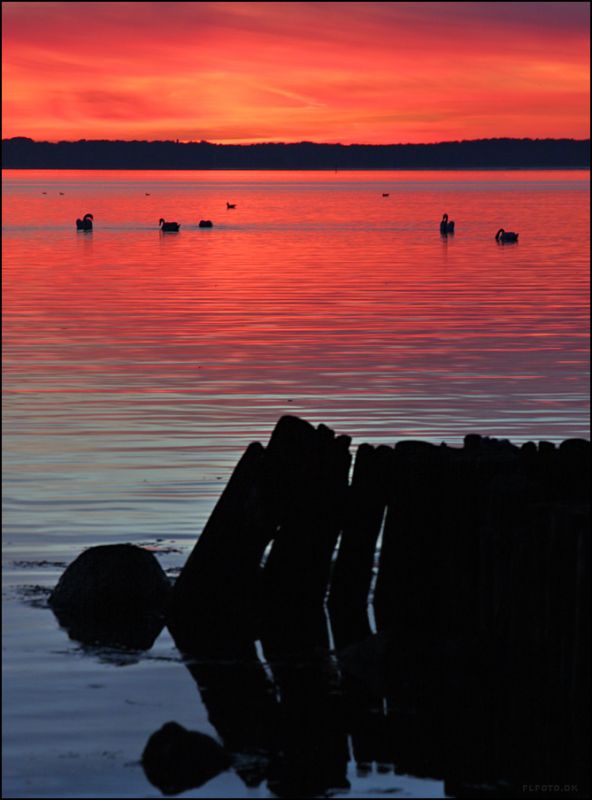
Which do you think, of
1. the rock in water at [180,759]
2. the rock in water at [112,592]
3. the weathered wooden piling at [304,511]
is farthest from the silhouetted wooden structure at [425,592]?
the rock in water at [180,759]

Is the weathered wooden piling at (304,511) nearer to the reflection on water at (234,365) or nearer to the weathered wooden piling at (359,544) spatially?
the weathered wooden piling at (359,544)

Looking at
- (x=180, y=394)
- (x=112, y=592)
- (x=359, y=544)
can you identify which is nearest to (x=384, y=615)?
(x=359, y=544)

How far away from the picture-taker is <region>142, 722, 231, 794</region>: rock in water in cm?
1041

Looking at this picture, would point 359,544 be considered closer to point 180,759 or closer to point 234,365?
point 180,759

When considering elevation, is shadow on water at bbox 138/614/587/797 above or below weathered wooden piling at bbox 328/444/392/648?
below

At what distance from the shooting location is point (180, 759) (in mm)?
10586

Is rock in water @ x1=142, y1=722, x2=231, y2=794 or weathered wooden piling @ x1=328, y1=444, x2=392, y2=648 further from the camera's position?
weathered wooden piling @ x1=328, y1=444, x2=392, y2=648

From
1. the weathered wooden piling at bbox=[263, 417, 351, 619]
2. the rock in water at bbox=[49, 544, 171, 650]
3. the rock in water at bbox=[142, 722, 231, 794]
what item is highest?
the weathered wooden piling at bbox=[263, 417, 351, 619]

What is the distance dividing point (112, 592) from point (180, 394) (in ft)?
50.6

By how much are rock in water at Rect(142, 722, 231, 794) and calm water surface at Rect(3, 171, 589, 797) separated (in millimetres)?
123

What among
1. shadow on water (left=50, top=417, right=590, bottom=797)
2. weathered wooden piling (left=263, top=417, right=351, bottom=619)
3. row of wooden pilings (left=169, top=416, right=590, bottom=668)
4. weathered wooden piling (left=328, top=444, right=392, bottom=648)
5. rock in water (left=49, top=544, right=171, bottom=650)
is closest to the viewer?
shadow on water (left=50, top=417, right=590, bottom=797)

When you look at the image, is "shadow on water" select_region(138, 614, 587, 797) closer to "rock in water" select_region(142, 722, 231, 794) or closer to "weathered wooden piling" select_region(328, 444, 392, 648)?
"rock in water" select_region(142, 722, 231, 794)

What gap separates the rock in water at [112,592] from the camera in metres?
14.3

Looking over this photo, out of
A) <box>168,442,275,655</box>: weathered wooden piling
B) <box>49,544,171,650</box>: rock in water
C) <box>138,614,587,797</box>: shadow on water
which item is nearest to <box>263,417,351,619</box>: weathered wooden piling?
<box>168,442,275,655</box>: weathered wooden piling
